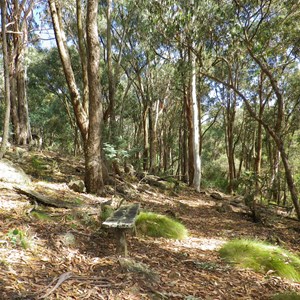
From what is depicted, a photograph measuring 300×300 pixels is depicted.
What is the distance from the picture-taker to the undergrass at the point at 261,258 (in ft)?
12.1

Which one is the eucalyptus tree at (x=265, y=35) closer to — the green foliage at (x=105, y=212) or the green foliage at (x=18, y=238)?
the green foliage at (x=105, y=212)

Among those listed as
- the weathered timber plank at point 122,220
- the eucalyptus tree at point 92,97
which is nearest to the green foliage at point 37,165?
the eucalyptus tree at point 92,97

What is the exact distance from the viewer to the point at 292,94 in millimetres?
17922

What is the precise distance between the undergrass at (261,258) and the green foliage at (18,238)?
9.10 feet

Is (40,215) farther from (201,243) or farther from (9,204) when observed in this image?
(201,243)

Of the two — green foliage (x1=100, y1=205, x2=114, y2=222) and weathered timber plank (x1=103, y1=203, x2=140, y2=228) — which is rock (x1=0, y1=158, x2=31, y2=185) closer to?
green foliage (x1=100, y1=205, x2=114, y2=222)

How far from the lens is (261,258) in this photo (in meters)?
3.91

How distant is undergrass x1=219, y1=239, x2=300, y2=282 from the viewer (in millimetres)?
3682

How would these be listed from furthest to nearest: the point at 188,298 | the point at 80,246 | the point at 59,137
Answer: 1. the point at 59,137
2. the point at 80,246
3. the point at 188,298

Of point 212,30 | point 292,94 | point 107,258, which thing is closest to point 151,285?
point 107,258

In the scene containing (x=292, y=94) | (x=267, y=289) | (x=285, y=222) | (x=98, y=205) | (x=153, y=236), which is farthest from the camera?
(x=292, y=94)

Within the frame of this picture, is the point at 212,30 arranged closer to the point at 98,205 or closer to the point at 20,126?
the point at 98,205

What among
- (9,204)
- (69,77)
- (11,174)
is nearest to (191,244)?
(9,204)

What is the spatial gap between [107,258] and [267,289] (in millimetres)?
1899
